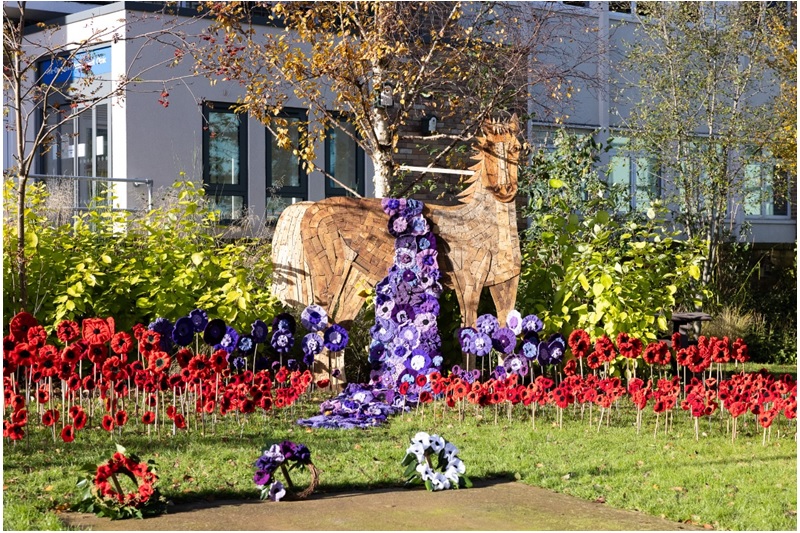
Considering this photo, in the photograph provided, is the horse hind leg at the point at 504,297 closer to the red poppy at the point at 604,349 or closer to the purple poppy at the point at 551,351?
the purple poppy at the point at 551,351

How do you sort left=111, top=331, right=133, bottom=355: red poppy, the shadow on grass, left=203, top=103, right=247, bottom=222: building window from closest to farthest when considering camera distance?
the shadow on grass
left=111, top=331, right=133, bottom=355: red poppy
left=203, top=103, right=247, bottom=222: building window

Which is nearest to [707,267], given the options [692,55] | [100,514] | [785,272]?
[785,272]

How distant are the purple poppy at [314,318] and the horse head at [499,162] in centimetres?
202

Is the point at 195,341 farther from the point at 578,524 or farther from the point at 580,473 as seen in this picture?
the point at 578,524

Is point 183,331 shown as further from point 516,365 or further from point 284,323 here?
point 516,365

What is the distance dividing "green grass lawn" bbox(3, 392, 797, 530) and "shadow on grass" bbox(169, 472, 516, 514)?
0.05 ft

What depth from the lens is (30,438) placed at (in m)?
7.22

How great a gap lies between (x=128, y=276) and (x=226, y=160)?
7074 mm

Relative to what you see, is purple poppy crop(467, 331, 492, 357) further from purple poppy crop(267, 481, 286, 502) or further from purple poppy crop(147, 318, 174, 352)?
purple poppy crop(267, 481, 286, 502)

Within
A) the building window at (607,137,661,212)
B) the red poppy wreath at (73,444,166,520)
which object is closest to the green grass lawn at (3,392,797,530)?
the red poppy wreath at (73,444,166,520)

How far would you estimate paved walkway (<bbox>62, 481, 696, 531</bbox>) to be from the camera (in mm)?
5207

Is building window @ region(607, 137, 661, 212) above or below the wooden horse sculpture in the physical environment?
above

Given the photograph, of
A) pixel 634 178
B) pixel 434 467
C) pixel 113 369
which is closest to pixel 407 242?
pixel 113 369

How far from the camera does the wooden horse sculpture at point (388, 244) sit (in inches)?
375
